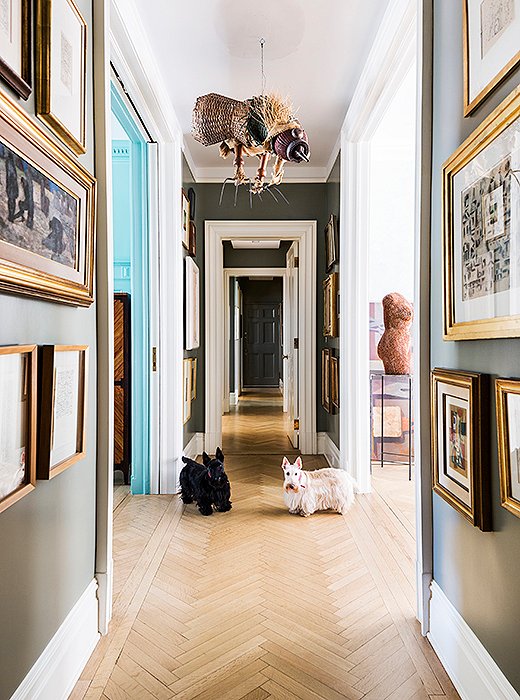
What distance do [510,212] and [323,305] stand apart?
4.05 m

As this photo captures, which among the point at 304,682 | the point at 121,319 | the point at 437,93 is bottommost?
the point at 304,682

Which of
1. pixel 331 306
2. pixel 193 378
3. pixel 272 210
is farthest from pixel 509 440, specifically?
pixel 272 210

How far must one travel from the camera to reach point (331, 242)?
492 centimetres

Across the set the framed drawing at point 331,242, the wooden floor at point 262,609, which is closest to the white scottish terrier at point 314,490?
the wooden floor at point 262,609

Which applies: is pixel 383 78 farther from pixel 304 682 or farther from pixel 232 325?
pixel 232 325

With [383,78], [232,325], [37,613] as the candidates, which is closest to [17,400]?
[37,613]

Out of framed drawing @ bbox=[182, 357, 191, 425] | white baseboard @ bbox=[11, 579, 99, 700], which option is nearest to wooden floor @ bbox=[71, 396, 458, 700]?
white baseboard @ bbox=[11, 579, 99, 700]

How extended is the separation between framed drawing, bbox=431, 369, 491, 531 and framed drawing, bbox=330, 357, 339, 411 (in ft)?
8.25

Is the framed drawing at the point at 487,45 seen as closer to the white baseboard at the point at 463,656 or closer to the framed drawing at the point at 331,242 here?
the white baseboard at the point at 463,656

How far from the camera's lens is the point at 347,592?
2.58 m

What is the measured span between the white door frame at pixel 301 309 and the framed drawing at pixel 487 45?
3817mm

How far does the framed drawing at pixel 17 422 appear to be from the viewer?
1417 mm

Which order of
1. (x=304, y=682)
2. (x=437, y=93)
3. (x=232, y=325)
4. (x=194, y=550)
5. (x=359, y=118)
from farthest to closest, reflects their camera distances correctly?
1. (x=232, y=325)
2. (x=359, y=118)
3. (x=194, y=550)
4. (x=437, y=93)
5. (x=304, y=682)

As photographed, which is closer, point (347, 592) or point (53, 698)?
point (53, 698)
